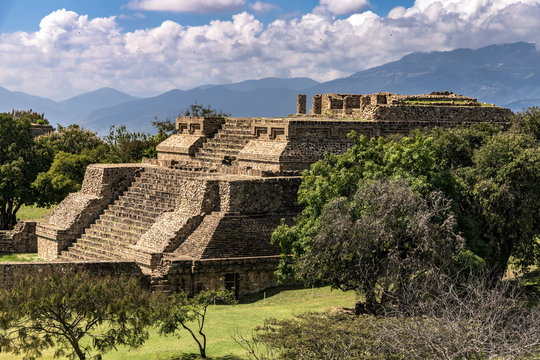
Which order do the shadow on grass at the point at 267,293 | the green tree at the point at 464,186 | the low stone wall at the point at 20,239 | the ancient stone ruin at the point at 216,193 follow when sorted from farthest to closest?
the low stone wall at the point at 20,239 → the ancient stone ruin at the point at 216,193 → the shadow on grass at the point at 267,293 → the green tree at the point at 464,186

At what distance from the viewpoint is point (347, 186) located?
825 inches

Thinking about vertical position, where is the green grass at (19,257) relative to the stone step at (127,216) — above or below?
below

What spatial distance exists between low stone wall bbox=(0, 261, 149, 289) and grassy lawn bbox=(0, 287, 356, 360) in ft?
10.6

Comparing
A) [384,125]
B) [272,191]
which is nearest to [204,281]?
[272,191]

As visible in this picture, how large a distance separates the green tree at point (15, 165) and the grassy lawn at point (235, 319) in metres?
17.0

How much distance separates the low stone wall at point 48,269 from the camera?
22047 mm

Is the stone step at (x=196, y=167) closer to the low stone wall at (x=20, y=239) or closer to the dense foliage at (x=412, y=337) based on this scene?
the low stone wall at (x=20, y=239)

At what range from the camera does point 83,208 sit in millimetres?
28000

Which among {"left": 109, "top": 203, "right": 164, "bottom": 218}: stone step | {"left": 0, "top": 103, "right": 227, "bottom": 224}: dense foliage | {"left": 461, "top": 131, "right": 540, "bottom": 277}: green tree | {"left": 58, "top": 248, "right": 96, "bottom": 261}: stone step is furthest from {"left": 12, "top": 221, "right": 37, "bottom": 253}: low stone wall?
{"left": 461, "top": 131, "right": 540, "bottom": 277}: green tree

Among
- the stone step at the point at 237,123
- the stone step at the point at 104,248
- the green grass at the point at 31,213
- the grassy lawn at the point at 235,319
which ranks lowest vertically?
the grassy lawn at the point at 235,319

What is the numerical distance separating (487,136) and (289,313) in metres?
9.13

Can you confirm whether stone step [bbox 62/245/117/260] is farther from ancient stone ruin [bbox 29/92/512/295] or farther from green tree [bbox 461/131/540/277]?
green tree [bbox 461/131/540/277]

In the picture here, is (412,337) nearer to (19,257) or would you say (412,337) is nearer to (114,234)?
(114,234)

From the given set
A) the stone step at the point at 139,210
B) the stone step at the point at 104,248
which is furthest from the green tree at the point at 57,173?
the stone step at the point at 104,248
